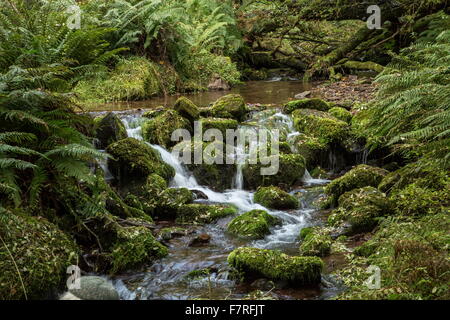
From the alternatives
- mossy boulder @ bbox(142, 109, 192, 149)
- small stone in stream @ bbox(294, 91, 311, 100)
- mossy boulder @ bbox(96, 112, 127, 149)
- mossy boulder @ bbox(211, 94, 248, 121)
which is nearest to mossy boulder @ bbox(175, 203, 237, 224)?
mossy boulder @ bbox(96, 112, 127, 149)

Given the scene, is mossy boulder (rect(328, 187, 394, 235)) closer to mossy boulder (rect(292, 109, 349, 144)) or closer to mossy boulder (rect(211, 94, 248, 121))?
mossy boulder (rect(292, 109, 349, 144))

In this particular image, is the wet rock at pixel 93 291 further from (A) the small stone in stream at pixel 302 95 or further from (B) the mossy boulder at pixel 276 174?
(A) the small stone in stream at pixel 302 95

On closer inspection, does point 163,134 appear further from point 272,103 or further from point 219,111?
point 272,103

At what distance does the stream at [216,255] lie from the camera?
387 centimetres

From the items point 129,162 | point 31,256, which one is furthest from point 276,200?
point 31,256

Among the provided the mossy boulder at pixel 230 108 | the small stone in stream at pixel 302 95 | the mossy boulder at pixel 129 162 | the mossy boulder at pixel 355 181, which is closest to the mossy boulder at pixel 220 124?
the mossy boulder at pixel 230 108

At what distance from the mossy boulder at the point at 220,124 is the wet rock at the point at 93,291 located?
4.91 m

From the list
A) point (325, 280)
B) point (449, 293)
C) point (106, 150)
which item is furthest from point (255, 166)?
point (449, 293)

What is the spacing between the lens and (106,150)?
20.9 ft

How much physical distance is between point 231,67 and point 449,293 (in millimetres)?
13293

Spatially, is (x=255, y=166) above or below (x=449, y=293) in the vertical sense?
above

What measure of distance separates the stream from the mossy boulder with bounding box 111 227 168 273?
0.30ft

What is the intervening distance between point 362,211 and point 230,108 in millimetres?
4558

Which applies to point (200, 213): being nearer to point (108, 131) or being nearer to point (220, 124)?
point (108, 131)
